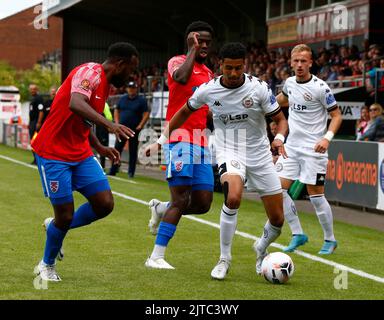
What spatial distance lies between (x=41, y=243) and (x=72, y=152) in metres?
2.86

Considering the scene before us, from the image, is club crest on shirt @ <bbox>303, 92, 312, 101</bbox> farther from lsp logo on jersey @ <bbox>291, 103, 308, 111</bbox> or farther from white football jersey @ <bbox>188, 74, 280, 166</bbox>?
white football jersey @ <bbox>188, 74, 280, 166</bbox>

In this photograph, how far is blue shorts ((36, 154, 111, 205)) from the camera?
26.7ft

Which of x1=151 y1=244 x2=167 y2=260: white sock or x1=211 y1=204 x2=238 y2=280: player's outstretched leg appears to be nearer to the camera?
x1=211 y1=204 x2=238 y2=280: player's outstretched leg

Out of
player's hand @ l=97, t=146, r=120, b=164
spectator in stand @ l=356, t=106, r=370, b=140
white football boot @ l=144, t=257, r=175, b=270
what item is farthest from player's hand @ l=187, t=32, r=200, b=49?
spectator in stand @ l=356, t=106, r=370, b=140

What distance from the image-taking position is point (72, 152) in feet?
26.9

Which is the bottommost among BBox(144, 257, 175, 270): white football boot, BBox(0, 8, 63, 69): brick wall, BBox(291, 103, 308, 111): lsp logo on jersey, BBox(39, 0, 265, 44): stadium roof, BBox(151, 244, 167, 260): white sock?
BBox(144, 257, 175, 270): white football boot

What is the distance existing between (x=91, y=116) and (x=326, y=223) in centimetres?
392

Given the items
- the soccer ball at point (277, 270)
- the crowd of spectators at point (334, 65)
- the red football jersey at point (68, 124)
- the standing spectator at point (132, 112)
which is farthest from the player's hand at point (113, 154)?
the standing spectator at point (132, 112)

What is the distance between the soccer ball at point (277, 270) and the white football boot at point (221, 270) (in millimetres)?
317

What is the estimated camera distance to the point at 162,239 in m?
9.08

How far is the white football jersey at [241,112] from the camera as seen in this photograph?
859 cm

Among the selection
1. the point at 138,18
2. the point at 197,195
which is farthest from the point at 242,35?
the point at 197,195

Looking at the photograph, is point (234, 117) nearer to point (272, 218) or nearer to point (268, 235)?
point (272, 218)

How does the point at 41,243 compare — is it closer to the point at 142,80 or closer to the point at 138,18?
the point at 142,80
